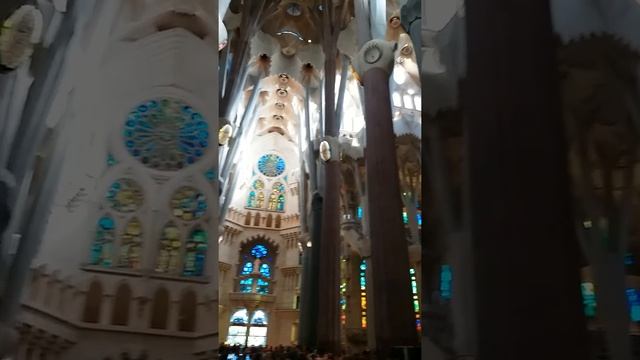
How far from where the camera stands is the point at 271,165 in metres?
24.3

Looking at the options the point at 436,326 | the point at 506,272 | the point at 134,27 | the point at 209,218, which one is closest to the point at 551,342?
the point at 506,272

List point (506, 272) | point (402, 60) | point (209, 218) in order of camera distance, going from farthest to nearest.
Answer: point (402, 60)
point (209, 218)
point (506, 272)

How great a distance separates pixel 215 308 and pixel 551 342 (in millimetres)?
1735

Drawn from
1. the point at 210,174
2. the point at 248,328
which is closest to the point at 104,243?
the point at 210,174

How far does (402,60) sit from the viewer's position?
17.8 m

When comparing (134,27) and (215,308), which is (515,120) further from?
(134,27)

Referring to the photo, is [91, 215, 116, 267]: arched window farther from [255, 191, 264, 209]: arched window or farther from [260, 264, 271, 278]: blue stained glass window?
[255, 191, 264, 209]: arched window

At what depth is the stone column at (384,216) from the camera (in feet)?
18.5

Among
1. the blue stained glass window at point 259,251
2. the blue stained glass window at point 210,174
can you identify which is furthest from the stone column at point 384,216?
the blue stained glass window at point 259,251

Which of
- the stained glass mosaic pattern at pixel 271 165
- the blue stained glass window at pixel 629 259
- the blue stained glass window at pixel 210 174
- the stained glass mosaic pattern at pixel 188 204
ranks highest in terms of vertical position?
the stained glass mosaic pattern at pixel 271 165

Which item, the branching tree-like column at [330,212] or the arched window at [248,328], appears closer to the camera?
the branching tree-like column at [330,212]

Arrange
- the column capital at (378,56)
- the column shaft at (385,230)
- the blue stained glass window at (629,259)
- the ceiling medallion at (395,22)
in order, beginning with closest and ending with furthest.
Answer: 1. the blue stained glass window at (629,259)
2. the column shaft at (385,230)
3. the column capital at (378,56)
4. the ceiling medallion at (395,22)

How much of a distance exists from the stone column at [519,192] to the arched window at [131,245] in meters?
1.85

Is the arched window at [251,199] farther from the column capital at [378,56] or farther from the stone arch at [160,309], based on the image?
the stone arch at [160,309]
